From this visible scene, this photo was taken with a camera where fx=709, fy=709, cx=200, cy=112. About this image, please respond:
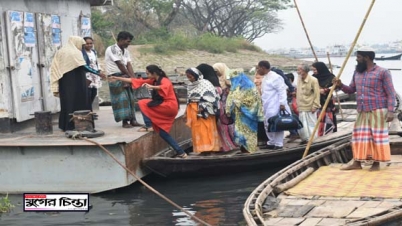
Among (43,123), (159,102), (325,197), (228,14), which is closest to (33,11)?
(43,123)

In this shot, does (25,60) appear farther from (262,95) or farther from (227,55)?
(227,55)

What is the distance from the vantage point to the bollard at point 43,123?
29.8 ft

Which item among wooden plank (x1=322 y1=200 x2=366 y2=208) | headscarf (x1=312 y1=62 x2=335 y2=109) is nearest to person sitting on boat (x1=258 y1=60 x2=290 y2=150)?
headscarf (x1=312 y1=62 x2=335 y2=109)

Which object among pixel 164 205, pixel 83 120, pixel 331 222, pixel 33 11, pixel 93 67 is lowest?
pixel 164 205

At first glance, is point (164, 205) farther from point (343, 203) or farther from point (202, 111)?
point (343, 203)

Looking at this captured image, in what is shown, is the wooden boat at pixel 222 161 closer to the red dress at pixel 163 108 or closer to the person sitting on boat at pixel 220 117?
the person sitting on boat at pixel 220 117

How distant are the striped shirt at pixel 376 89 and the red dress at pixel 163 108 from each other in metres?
2.49

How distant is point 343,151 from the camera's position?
850 cm

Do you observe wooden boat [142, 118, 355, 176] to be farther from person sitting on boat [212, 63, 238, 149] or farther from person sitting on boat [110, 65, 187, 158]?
person sitting on boat [110, 65, 187, 158]

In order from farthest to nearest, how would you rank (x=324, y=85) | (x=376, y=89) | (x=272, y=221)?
(x=324, y=85)
(x=376, y=89)
(x=272, y=221)

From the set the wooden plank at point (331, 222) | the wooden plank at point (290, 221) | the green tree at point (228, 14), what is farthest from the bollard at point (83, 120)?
the green tree at point (228, 14)

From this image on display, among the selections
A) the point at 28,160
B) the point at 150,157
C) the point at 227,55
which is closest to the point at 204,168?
the point at 150,157

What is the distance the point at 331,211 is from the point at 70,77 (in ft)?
14.7

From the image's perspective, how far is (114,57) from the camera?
940cm
